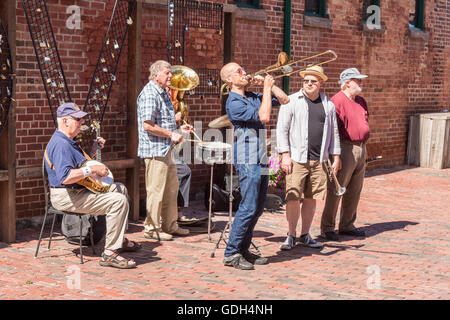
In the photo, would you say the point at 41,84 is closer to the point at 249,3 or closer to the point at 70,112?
the point at 70,112

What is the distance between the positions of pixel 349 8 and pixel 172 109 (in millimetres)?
7164

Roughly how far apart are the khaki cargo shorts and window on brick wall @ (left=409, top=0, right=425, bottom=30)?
32.4ft

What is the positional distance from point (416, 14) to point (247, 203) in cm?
1133

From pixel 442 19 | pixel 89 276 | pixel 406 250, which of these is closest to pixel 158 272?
pixel 89 276

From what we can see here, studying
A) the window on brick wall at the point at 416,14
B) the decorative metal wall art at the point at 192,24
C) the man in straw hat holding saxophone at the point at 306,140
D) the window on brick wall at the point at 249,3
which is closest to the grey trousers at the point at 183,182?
the decorative metal wall art at the point at 192,24

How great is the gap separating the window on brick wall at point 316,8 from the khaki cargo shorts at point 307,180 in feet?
20.6

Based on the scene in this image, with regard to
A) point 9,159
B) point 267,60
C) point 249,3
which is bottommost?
point 9,159

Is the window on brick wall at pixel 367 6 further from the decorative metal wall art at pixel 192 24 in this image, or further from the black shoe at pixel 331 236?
the black shoe at pixel 331 236

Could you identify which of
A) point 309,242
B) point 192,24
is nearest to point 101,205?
point 309,242

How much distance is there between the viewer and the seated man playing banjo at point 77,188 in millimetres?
6730

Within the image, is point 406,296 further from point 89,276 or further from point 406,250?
point 89,276

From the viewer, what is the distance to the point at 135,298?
5.89 m

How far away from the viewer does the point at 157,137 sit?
26.7ft

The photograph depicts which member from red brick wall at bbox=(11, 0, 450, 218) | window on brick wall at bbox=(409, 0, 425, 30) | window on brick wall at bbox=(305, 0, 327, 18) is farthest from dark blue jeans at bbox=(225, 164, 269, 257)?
window on brick wall at bbox=(409, 0, 425, 30)
